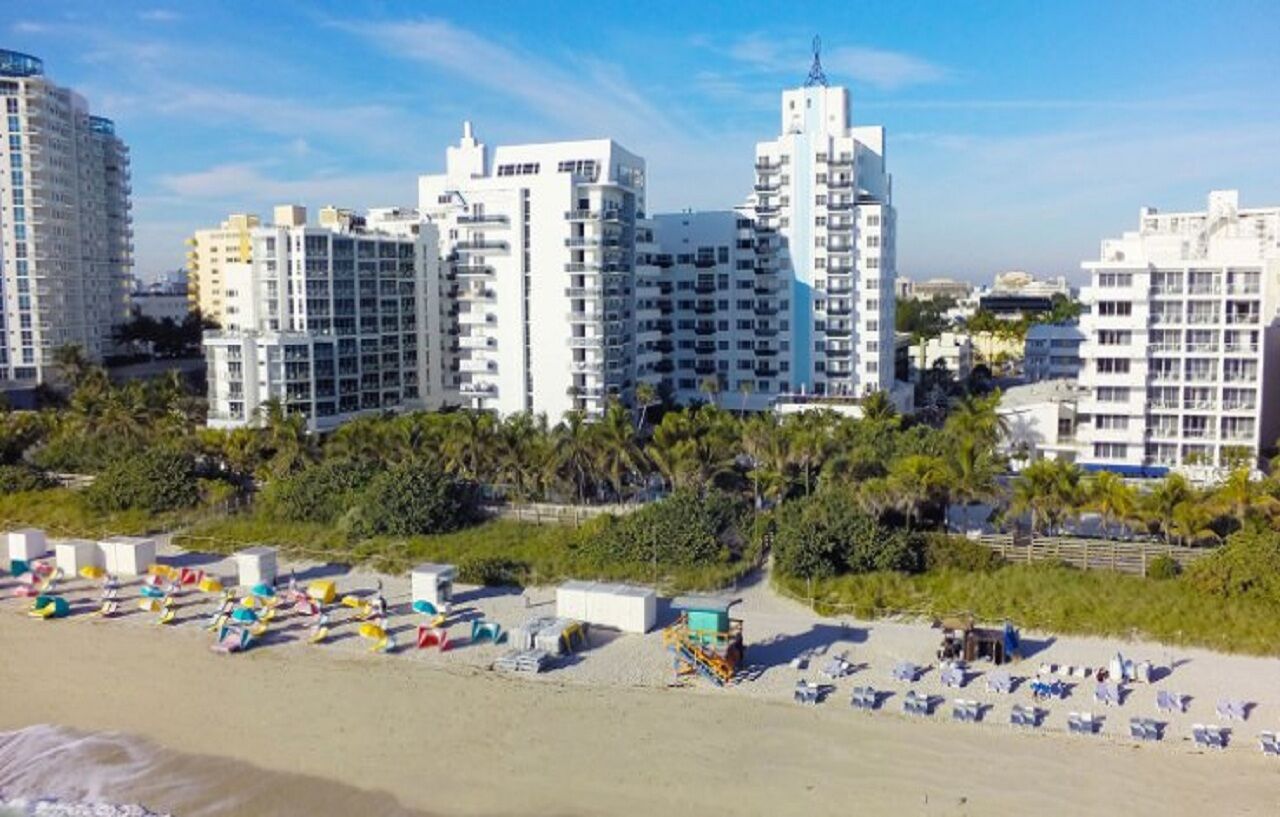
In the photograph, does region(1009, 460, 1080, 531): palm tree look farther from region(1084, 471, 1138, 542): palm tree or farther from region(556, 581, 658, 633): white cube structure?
region(556, 581, 658, 633): white cube structure

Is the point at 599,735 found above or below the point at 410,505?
below

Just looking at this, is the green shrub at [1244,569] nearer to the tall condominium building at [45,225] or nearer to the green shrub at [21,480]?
the green shrub at [21,480]

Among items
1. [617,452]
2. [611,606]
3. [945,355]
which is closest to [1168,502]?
[611,606]

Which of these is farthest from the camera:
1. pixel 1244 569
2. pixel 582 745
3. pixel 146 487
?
pixel 146 487

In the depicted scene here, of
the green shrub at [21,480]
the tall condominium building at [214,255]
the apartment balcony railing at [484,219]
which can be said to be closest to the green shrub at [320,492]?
the green shrub at [21,480]

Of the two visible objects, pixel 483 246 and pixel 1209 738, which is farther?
pixel 483 246

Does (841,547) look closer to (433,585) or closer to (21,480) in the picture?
(433,585)

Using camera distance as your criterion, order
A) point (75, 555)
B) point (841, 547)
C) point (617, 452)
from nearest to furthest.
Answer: point (841, 547)
point (75, 555)
point (617, 452)
